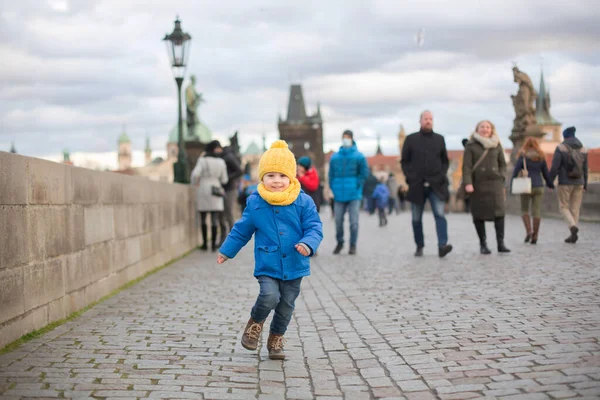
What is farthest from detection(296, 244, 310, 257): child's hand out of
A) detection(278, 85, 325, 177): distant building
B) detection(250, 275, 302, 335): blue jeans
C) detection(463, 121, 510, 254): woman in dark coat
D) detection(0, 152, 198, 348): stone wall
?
detection(278, 85, 325, 177): distant building

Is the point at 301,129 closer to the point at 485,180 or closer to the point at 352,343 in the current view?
the point at 485,180

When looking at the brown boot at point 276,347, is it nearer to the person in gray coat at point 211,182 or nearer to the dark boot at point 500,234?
the dark boot at point 500,234

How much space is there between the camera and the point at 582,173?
13.0 meters

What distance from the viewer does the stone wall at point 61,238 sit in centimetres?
546

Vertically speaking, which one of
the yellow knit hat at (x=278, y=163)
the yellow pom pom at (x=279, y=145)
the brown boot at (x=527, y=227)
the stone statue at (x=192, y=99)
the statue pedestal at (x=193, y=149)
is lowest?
the brown boot at (x=527, y=227)

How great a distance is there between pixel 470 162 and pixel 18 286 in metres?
7.71

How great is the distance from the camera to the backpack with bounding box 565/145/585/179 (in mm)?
12961

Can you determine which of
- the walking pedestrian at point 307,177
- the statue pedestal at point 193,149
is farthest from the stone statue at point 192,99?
the walking pedestrian at point 307,177

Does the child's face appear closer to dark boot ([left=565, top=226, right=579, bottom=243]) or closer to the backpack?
dark boot ([left=565, top=226, right=579, bottom=243])

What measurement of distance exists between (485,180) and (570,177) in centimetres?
180

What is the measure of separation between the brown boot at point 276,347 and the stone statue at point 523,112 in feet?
74.6

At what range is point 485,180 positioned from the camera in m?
12.0

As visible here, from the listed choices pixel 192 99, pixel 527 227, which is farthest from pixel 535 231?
pixel 192 99

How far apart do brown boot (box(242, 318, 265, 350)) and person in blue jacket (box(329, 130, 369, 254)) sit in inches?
304
